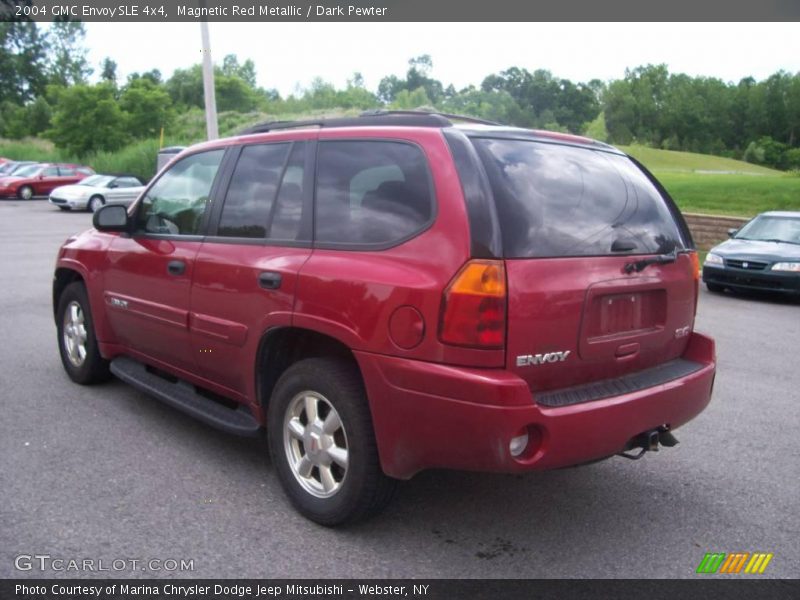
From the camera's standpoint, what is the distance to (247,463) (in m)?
4.26

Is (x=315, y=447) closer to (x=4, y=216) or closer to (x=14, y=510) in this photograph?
(x=14, y=510)

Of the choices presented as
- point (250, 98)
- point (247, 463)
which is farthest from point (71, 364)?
point (250, 98)

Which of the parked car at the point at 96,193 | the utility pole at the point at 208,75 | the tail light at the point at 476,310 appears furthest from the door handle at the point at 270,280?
the parked car at the point at 96,193

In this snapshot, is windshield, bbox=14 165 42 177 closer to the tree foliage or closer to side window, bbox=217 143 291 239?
the tree foliage

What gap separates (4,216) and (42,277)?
14.7m

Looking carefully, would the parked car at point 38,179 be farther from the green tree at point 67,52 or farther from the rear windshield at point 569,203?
the green tree at point 67,52

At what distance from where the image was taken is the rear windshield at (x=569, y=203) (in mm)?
3119

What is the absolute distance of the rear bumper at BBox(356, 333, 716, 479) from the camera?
9.48 ft

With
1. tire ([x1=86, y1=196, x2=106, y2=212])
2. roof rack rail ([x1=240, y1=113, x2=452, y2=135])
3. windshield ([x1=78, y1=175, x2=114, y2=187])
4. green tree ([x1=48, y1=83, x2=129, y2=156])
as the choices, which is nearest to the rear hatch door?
roof rack rail ([x1=240, y1=113, x2=452, y2=135])

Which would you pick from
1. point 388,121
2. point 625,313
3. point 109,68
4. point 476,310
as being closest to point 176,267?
point 388,121

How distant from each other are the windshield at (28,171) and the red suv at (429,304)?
32.8 m

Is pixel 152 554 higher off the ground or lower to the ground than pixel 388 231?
lower

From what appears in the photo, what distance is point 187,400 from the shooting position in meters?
4.36

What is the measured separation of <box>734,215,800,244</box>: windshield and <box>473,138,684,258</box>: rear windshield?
30.9 ft
